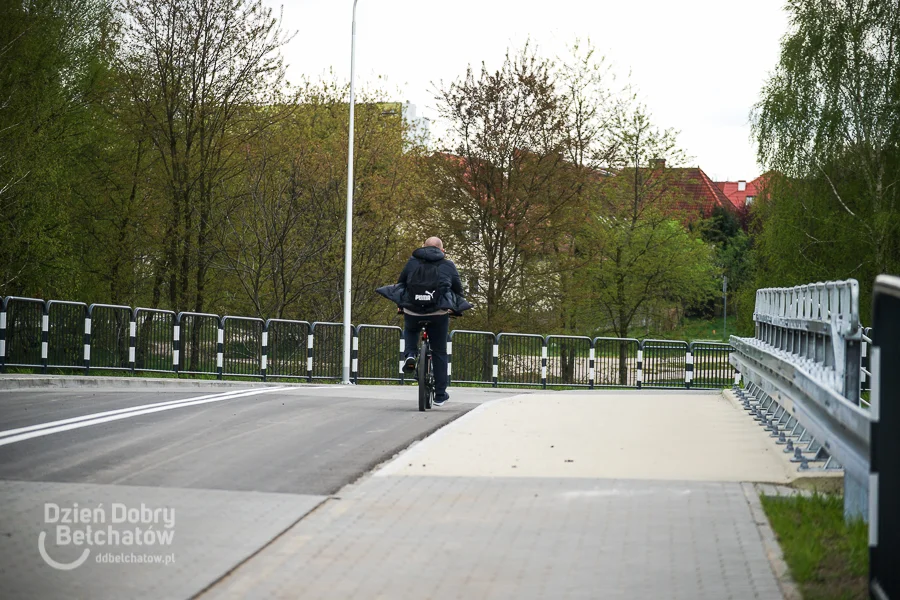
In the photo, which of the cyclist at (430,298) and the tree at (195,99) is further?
the tree at (195,99)

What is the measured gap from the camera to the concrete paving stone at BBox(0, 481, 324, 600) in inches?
197

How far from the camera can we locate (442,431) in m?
10.5

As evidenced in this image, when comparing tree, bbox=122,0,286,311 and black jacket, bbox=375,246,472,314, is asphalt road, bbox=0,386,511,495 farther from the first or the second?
tree, bbox=122,0,286,311

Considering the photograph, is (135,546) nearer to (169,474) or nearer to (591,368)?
(169,474)

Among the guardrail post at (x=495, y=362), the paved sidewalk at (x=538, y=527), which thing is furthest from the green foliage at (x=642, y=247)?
the paved sidewalk at (x=538, y=527)

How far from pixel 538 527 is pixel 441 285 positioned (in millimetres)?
6689

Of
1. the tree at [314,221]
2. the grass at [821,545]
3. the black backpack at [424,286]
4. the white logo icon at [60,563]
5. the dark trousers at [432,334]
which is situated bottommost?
the white logo icon at [60,563]

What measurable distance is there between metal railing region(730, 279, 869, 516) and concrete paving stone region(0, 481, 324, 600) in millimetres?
2847

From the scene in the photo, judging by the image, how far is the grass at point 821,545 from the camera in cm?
504

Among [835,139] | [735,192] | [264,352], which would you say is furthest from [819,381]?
[735,192]

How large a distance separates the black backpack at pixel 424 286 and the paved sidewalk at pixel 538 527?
290cm

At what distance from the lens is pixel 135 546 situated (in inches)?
224

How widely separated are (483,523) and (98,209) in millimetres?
31442

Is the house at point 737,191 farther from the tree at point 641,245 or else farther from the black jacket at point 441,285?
the black jacket at point 441,285
